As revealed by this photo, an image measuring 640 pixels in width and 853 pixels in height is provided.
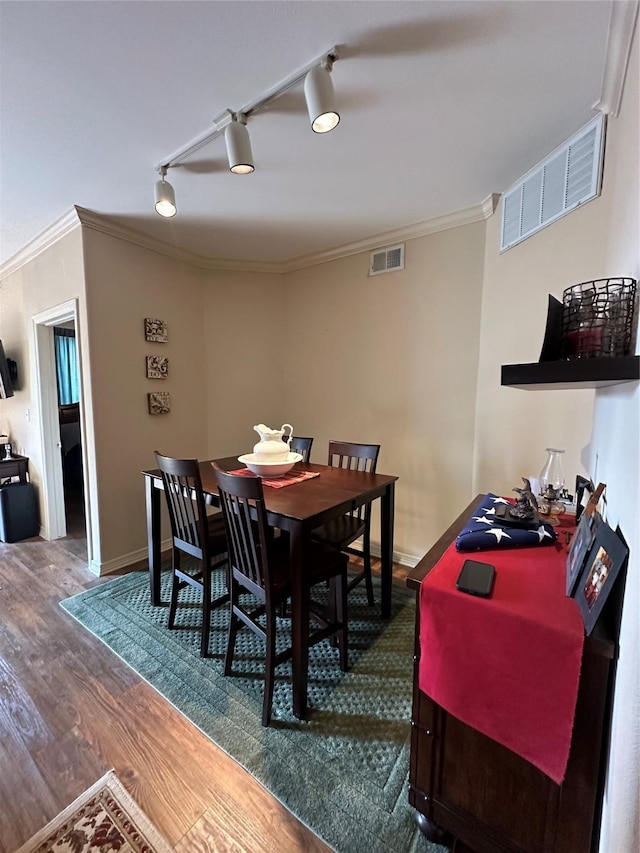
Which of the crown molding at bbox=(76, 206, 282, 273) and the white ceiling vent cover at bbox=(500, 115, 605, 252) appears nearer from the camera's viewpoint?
the white ceiling vent cover at bbox=(500, 115, 605, 252)

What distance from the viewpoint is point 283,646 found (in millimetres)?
1957

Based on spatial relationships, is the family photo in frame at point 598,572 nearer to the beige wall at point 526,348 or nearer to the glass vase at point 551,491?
the glass vase at point 551,491

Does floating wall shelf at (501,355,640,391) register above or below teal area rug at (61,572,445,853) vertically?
above

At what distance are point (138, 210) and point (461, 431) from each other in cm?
273

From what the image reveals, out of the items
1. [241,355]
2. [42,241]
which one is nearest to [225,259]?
[241,355]

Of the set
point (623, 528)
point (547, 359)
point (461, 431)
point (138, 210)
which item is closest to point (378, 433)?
point (461, 431)

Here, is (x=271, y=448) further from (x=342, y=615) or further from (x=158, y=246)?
(x=158, y=246)

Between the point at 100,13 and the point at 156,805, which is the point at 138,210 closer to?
the point at 100,13

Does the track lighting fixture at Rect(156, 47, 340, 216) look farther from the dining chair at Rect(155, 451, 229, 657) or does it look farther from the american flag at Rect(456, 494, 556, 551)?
the american flag at Rect(456, 494, 556, 551)

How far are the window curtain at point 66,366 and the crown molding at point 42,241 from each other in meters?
0.91

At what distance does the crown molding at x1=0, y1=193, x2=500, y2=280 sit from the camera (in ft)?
8.07

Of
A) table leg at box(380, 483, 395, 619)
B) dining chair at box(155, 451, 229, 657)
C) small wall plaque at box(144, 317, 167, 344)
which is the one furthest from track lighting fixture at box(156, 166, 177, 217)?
table leg at box(380, 483, 395, 619)

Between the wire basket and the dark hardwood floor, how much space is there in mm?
1679

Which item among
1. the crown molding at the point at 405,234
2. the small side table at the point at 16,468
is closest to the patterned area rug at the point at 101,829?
the small side table at the point at 16,468
